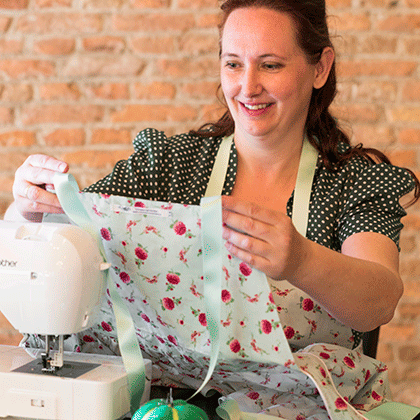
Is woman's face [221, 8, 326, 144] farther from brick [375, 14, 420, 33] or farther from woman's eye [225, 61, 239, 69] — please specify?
brick [375, 14, 420, 33]

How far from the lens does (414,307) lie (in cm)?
→ 263

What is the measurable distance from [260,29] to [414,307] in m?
1.74

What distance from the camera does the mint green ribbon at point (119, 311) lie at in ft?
3.50

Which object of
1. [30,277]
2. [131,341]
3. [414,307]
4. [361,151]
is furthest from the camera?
[414,307]

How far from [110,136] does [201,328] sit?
5.90 ft

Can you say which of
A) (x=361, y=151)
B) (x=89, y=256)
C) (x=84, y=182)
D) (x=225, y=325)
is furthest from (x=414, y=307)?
(x=89, y=256)

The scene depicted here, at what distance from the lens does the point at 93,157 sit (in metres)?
2.72

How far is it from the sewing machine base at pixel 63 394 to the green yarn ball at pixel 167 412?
0.11m

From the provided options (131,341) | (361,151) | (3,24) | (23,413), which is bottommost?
(23,413)

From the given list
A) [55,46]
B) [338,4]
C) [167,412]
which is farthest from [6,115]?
[167,412]

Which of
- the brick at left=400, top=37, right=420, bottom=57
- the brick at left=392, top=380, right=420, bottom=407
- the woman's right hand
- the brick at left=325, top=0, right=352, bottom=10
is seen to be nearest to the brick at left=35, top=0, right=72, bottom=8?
the brick at left=325, top=0, right=352, bottom=10

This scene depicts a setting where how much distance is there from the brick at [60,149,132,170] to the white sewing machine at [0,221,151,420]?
1711 mm

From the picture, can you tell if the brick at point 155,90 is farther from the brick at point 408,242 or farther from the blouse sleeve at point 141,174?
the brick at point 408,242

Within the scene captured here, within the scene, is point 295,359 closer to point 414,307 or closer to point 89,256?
point 89,256
